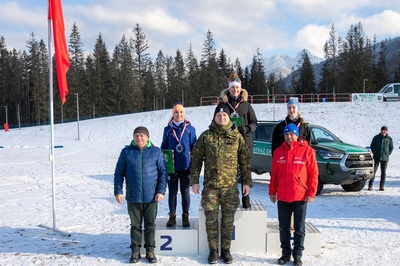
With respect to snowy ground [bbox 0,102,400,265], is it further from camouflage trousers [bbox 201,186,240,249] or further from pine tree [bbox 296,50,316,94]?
pine tree [bbox 296,50,316,94]

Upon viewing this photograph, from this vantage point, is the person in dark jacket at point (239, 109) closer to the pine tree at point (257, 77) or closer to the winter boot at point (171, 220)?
the winter boot at point (171, 220)

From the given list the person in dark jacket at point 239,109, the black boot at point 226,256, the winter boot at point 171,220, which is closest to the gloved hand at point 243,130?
the person in dark jacket at point 239,109

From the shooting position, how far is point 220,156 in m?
4.70

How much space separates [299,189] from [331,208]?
3.84 meters

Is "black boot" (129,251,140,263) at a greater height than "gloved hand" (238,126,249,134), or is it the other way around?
"gloved hand" (238,126,249,134)

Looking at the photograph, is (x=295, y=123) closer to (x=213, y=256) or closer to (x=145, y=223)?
(x=213, y=256)

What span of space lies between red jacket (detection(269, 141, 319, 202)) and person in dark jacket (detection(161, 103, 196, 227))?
1406mm

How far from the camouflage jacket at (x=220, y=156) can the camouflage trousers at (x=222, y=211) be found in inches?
4.0

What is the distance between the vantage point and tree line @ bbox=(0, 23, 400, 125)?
65.9 metres

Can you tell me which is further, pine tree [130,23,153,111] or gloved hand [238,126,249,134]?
pine tree [130,23,153,111]

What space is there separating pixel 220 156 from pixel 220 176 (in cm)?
26

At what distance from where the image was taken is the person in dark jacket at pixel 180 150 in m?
5.35

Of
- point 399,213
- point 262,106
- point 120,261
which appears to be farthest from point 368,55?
point 120,261

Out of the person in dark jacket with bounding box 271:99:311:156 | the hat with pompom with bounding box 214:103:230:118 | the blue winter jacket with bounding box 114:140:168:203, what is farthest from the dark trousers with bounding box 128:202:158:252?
the person in dark jacket with bounding box 271:99:311:156
